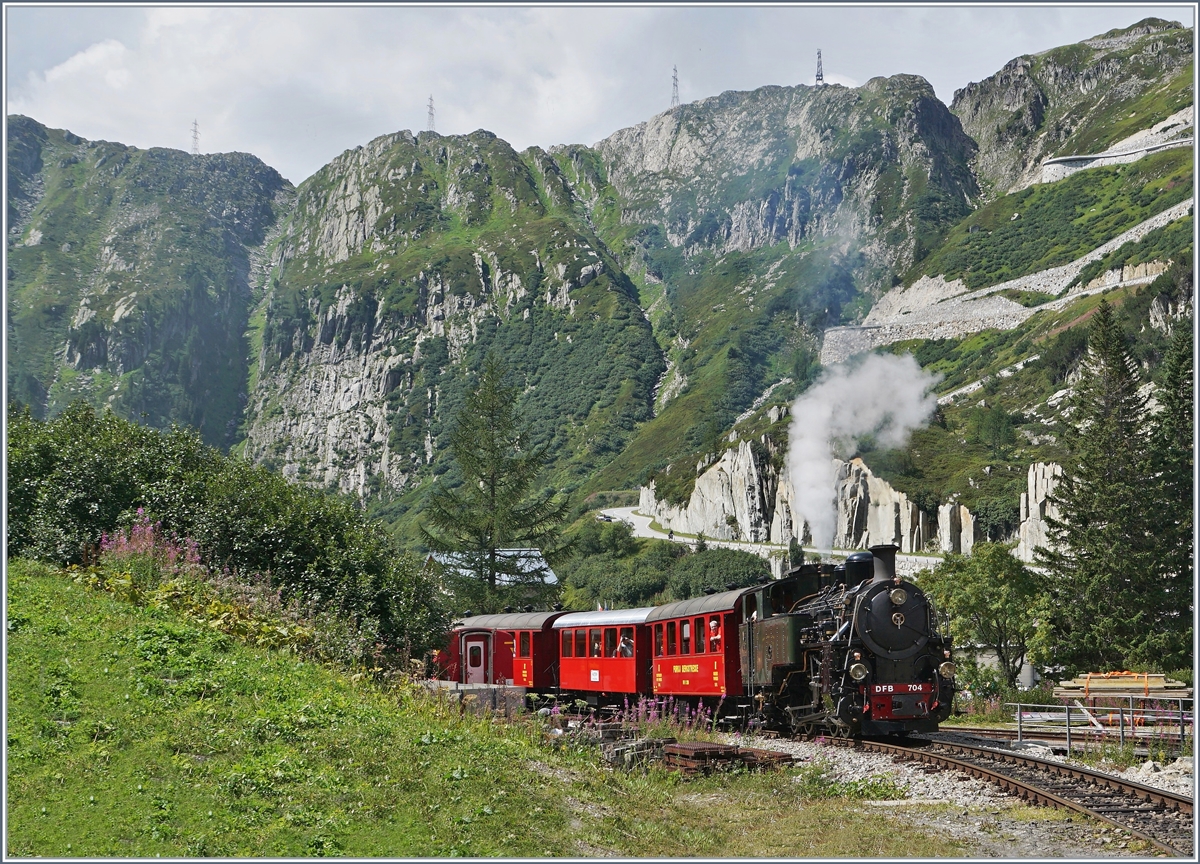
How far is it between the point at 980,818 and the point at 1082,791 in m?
1.98

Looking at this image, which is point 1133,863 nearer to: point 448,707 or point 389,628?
point 448,707

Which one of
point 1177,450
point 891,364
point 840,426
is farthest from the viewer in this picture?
point 891,364

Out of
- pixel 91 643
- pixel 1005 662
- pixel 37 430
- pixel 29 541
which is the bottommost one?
pixel 1005 662

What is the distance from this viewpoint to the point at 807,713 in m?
17.5

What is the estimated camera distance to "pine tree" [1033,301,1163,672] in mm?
37062

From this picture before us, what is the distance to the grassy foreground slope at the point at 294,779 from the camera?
25.2 ft

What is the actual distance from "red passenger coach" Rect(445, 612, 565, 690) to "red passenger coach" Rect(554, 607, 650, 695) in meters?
0.45

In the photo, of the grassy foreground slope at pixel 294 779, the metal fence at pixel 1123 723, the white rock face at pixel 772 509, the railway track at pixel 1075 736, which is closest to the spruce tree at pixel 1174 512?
the metal fence at pixel 1123 723

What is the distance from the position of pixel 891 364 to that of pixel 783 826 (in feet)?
435

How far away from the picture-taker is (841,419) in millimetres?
84938

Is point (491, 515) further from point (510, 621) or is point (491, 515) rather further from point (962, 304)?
point (962, 304)

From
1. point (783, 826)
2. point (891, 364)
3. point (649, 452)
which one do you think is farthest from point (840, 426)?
point (783, 826)

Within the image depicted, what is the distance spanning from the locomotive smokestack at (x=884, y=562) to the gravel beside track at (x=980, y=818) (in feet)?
10.6

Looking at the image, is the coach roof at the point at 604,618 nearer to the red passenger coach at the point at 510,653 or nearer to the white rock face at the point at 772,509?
the red passenger coach at the point at 510,653
